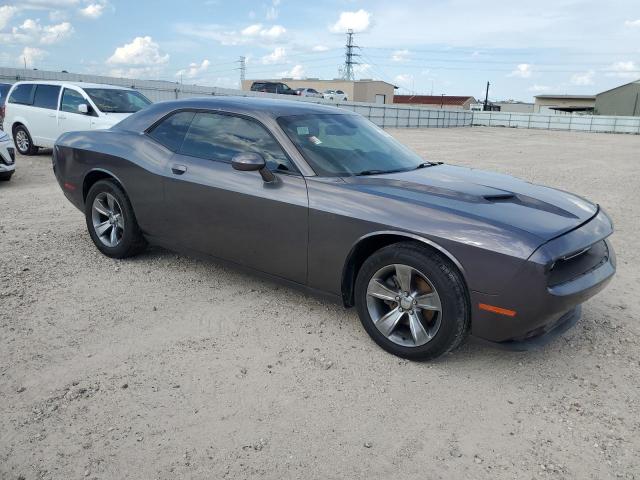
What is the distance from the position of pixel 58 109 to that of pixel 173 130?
819 centimetres

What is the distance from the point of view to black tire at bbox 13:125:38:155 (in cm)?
1190

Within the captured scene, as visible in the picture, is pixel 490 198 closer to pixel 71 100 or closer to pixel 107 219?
pixel 107 219

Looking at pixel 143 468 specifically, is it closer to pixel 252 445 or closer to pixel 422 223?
pixel 252 445

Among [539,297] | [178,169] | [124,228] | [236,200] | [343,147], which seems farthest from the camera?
[124,228]

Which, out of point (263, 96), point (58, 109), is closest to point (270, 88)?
point (263, 96)

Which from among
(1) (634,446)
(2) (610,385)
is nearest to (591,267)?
(2) (610,385)

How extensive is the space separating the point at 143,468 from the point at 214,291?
2116 mm

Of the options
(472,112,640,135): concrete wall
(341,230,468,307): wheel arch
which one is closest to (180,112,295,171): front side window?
(341,230,468,307): wheel arch

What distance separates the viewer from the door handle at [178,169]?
4261 mm

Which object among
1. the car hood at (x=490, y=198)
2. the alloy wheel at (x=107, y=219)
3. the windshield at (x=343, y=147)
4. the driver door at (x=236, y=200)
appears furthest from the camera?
the alloy wheel at (x=107, y=219)

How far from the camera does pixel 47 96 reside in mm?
11531

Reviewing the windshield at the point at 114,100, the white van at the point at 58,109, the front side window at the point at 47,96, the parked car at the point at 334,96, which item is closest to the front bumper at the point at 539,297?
the white van at the point at 58,109

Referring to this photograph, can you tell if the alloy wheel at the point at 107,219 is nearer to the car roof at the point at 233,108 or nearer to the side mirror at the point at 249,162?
the car roof at the point at 233,108

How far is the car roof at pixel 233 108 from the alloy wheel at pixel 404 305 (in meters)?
1.54
